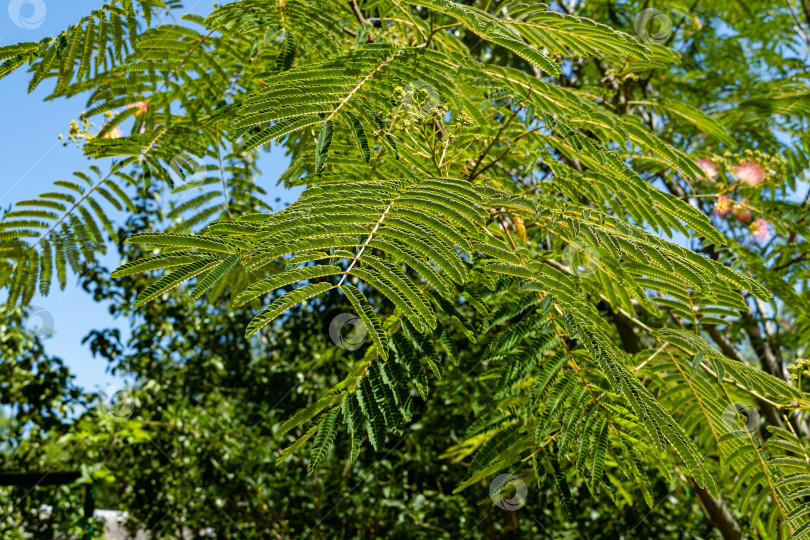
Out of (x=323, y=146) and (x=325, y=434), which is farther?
(x=325, y=434)

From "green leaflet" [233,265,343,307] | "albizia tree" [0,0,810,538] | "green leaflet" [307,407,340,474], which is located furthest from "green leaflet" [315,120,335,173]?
"green leaflet" [307,407,340,474]

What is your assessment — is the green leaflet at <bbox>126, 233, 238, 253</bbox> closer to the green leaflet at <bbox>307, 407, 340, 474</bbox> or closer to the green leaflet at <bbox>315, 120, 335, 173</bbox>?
the green leaflet at <bbox>315, 120, 335, 173</bbox>

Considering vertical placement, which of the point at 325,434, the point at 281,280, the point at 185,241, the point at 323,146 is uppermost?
the point at 323,146

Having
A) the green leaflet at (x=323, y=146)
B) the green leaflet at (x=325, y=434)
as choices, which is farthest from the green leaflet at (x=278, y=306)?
the green leaflet at (x=325, y=434)

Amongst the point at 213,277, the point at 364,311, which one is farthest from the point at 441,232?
the point at 213,277

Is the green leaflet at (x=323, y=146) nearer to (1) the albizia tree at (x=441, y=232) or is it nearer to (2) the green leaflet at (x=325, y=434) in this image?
(1) the albizia tree at (x=441, y=232)

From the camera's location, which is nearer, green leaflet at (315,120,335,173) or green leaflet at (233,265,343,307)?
green leaflet at (233,265,343,307)

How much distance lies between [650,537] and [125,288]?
4.17 meters

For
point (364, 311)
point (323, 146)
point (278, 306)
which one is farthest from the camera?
point (323, 146)

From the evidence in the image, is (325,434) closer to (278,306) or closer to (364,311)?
(364,311)

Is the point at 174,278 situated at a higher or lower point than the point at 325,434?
higher

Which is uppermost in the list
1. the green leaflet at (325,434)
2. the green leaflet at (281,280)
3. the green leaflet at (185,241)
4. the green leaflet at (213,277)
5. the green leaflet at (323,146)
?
the green leaflet at (323,146)

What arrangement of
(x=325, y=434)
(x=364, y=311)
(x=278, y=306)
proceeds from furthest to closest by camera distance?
1. (x=325, y=434)
2. (x=364, y=311)
3. (x=278, y=306)

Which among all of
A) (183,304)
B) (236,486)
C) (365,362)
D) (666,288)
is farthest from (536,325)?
(183,304)
